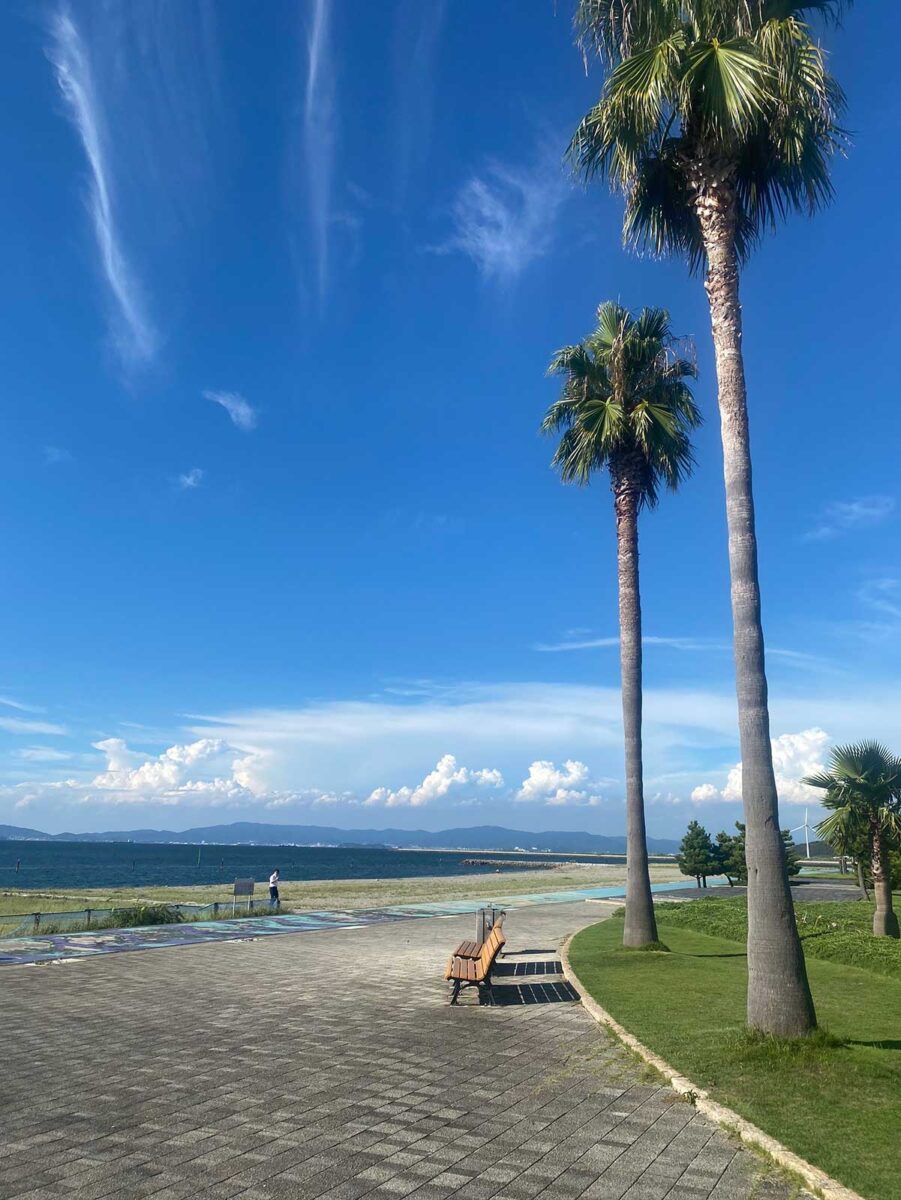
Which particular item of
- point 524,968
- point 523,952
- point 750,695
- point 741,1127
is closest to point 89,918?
point 523,952

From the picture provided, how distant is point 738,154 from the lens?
421 inches

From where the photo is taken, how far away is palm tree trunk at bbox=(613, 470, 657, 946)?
17.0 metres

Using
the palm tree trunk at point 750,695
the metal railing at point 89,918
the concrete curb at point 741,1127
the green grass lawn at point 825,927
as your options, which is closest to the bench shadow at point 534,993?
the concrete curb at point 741,1127

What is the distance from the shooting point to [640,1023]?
10.0 meters

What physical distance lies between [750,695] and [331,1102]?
19.2 feet

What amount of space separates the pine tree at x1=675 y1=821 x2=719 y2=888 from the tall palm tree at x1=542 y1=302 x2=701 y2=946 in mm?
38543

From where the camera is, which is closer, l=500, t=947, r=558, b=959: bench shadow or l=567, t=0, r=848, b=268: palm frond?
l=567, t=0, r=848, b=268: palm frond

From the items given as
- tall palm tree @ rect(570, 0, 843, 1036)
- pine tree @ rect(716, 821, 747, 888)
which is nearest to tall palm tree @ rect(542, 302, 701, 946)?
tall palm tree @ rect(570, 0, 843, 1036)

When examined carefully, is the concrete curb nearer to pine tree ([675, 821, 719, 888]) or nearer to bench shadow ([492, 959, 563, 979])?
bench shadow ([492, 959, 563, 979])

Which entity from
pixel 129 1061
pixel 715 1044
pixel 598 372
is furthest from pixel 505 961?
pixel 598 372

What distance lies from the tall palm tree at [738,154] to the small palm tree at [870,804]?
1126 centimetres

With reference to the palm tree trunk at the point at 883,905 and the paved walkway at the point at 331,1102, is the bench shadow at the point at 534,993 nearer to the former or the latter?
the paved walkway at the point at 331,1102

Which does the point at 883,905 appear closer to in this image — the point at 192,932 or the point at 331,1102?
the point at 331,1102

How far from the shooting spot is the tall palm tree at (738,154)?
9.17 meters
